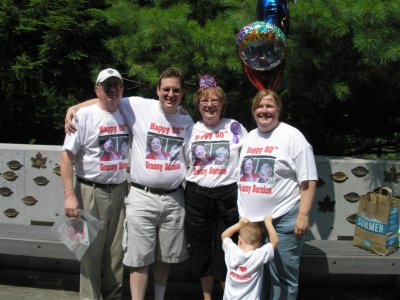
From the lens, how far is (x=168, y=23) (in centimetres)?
436

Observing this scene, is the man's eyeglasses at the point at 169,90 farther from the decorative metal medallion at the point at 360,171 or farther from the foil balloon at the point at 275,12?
the decorative metal medallion at the point at 360,171

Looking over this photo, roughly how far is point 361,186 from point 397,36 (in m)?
1.35

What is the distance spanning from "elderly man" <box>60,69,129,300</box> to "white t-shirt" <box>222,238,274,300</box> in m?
0.95

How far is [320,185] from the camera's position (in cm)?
438

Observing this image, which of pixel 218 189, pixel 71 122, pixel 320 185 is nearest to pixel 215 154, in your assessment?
pixel 218 189

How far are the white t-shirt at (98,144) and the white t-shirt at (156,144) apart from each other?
0.09 m

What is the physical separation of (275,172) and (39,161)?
2.54 meters

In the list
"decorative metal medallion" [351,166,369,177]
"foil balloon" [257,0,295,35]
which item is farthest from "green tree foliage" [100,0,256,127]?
"decorative metal medallion" [351,166,369,177]

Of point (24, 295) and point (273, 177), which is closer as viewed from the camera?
point (273, 177)

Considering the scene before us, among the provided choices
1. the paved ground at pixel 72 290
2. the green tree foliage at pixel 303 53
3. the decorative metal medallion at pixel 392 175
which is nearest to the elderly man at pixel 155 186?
the paved ground at pixel 72 290

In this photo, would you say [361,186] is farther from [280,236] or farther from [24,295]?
[24,295]

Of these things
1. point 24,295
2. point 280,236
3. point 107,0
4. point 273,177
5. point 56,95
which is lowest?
point 24,295

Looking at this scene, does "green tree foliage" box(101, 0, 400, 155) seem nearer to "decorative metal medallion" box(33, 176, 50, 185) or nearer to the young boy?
"decorative metal medallion" box(33, 176, 50, 185)

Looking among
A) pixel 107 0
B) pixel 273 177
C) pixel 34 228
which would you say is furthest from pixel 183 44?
pixel 34 228
